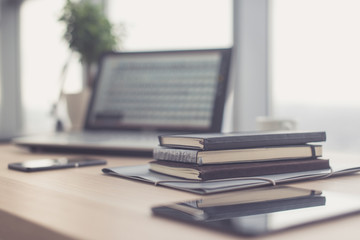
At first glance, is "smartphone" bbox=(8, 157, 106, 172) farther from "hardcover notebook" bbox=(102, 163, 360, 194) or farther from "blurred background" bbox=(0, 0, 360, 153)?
"blurred background" bbox=(0, 0, 360, 153)

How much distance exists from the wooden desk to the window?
735mm

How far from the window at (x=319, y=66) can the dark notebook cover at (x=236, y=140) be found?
2.42 feet

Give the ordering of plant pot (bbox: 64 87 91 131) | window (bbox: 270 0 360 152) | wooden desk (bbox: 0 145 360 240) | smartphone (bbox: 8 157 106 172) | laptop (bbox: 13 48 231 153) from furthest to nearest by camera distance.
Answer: plant pot (bbox: 64 87 91 131)
window (bbox: 270 0 360 152)
laptop (bbox: 13 48 231 153)
smartphone (bbox: 8 157 106 172)
wooden desk (bbox: 0 145 360 240)

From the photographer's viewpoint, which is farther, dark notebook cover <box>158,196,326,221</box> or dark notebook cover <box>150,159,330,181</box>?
dark notebook cover <box>150,159,330,181</box>

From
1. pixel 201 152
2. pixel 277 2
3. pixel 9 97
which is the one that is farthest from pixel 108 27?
pixel 9 97

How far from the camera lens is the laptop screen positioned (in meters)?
1.08

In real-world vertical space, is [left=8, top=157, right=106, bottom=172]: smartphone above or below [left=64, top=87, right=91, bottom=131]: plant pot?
below

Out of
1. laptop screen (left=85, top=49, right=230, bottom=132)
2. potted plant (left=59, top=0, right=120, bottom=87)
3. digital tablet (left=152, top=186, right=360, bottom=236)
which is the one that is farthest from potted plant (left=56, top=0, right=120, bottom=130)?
digital tablet (left=152, top=186, right=360, bottom=236)

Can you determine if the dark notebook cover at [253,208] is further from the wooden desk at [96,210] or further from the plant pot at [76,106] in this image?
the plant pot at [76,106]

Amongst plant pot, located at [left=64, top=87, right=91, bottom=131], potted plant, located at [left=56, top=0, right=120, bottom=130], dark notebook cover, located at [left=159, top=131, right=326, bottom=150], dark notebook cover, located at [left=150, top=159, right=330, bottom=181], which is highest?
potted plant, located at [left=56, top=0, right=120, bottom=130]

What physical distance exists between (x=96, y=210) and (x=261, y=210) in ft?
0.51

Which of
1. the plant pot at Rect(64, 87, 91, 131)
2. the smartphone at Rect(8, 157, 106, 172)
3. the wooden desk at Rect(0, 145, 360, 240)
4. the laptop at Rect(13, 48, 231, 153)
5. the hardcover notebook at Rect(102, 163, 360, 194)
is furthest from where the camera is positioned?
the plant pot at Rect(64, 87, 91, 131)

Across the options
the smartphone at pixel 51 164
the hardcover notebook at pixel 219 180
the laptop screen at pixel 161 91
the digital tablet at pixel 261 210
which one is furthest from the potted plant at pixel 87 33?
the digital tablet at pixel 261 210

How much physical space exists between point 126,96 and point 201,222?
2.89 feet
